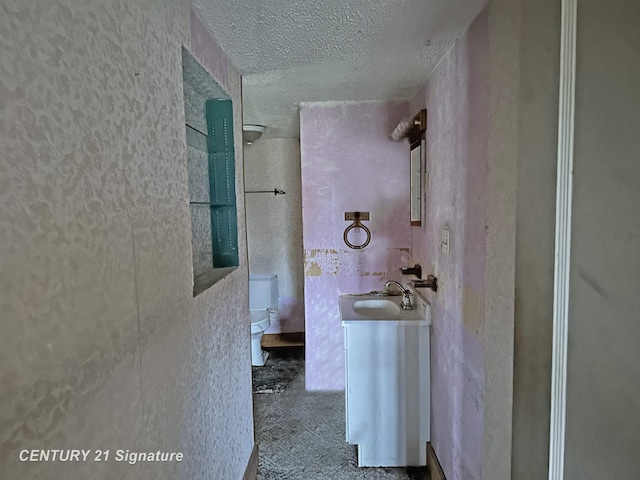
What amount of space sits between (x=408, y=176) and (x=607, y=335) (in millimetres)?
1898

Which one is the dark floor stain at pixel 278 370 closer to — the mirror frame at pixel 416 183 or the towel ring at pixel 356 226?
the towel ring at pixel 356 226

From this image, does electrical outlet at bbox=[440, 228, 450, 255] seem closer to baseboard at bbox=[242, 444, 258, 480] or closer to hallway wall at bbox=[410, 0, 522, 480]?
hallway wall at bbox=[410, 0, 522, 480]

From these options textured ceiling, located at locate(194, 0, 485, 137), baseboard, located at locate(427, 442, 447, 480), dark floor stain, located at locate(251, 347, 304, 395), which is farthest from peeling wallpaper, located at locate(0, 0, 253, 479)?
dark floor stain, located at locate(251, 347, 304, 395)

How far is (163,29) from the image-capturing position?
0.93 metres

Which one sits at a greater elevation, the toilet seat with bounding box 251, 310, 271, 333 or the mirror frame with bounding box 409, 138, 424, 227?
the mirror frame with bounding box 409, 138, 424, 227

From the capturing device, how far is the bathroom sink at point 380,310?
6.36 ft

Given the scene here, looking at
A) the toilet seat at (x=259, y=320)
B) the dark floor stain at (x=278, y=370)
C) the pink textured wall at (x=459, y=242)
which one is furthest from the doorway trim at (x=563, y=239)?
the toilet seat at (x=259, y=320)

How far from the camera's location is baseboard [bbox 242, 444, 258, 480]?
1.70m

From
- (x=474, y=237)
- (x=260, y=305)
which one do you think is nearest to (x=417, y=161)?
(x=474, y=237)

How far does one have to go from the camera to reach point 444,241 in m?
1.64

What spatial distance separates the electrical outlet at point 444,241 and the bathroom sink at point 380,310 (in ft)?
1.32

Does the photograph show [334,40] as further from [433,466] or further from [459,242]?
[433,466]

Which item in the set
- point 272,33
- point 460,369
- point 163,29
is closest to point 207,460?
point 460,369

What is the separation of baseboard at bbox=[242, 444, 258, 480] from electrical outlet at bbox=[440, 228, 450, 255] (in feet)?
4.52
